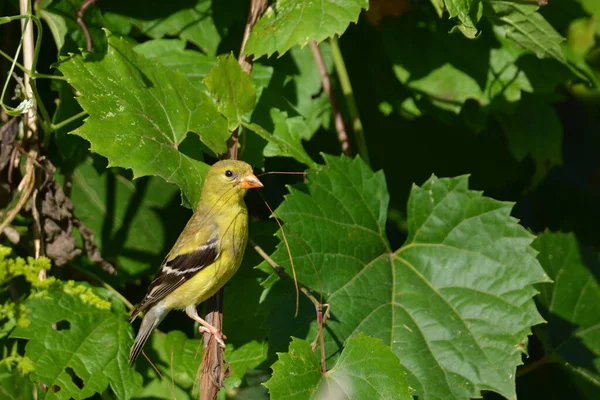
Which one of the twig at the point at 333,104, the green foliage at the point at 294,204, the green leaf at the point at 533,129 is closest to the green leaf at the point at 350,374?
the green foliage at the point at 294,204

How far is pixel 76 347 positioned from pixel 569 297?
8.83 feet

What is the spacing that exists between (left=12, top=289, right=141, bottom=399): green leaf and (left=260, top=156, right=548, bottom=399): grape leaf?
858mm

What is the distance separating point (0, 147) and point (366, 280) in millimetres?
1825

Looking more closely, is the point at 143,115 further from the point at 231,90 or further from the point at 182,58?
the point at 182,58

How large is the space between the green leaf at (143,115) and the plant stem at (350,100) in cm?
94

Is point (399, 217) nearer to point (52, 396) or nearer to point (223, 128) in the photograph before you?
point (223, 128)

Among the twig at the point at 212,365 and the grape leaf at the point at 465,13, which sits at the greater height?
the grape leaf at the point at 465,13

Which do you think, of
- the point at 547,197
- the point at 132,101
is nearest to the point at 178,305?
the point at 132,101

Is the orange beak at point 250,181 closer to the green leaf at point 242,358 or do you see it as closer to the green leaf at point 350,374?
the green leaf at point 242,358

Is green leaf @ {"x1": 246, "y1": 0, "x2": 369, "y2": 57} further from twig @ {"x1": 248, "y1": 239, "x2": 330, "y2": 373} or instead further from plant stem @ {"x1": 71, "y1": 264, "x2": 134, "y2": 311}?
plant stem @ {"x1": 71, "y1": 264, "x2": 134, "y2": 311}

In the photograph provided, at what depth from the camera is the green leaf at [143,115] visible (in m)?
2.97

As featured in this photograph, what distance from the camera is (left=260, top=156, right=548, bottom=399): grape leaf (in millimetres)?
3283

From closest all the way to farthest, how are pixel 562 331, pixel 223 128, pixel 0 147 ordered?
pixel 223 128
pixel 0 147
pixel 562 331

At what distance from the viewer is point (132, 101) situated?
10.3ft
